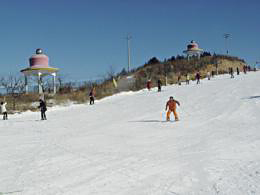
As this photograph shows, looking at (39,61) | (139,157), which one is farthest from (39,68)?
(139,157)

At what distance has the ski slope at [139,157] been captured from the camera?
693 centimetres

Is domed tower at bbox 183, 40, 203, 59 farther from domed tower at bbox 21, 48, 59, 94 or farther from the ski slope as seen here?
the ski slope

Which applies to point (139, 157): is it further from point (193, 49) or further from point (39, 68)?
point (193, 49)

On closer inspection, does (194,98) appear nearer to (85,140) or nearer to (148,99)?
(148,99)

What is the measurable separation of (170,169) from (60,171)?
264 cm

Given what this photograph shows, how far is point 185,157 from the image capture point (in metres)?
9.15

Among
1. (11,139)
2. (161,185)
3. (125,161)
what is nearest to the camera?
(161,185)

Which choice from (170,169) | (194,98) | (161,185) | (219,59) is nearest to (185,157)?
(170,169)

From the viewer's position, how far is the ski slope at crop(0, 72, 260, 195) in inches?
273

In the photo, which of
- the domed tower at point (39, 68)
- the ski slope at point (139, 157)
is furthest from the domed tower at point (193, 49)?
the ski slope at point (139, 157)

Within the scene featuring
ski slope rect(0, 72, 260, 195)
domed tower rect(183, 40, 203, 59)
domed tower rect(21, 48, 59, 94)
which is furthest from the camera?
domed tower rect(183, 40, 203, 59)

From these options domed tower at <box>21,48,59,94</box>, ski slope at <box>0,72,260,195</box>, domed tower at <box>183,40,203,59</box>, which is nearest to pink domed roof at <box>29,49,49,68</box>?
domed tower at <box>21,48,59,94</box>

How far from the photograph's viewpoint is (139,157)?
9.42m

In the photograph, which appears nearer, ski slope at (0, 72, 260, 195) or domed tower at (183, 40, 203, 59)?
ski slope at (0, 72, 260, 195)
